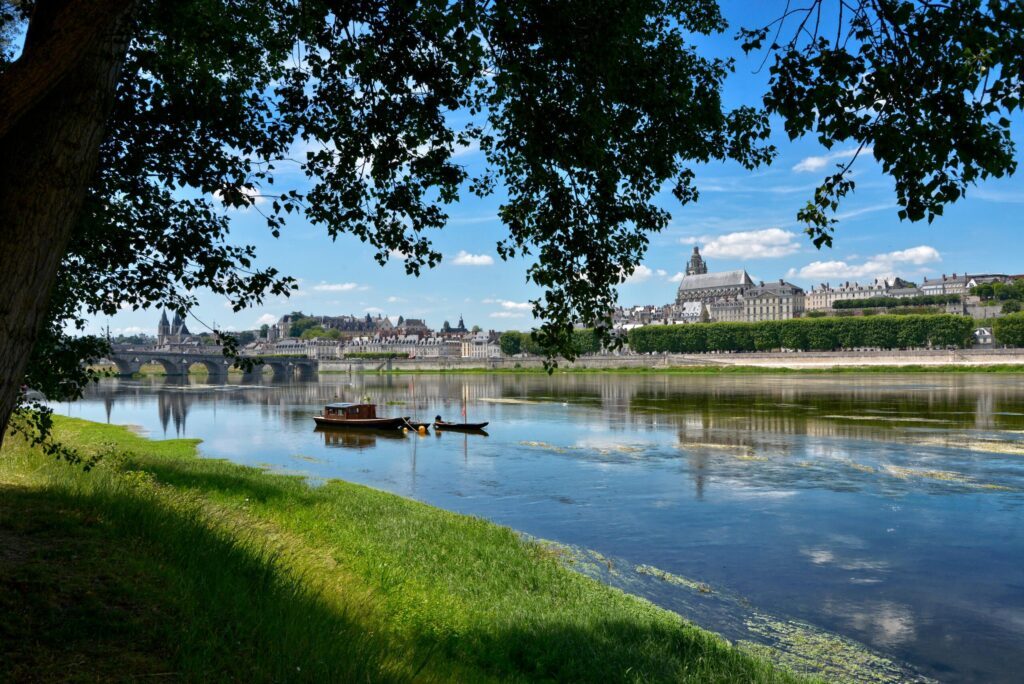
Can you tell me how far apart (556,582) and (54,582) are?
8336 mm

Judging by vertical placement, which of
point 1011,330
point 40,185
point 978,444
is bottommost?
point 978,444

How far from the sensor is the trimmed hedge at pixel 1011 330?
5162 inches

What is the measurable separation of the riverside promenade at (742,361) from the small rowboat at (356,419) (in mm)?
61074

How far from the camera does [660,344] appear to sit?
17412 cm

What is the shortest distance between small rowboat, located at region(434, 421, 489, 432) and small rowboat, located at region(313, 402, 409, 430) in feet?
6.72

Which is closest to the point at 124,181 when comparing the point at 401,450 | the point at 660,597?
the point at 660,597

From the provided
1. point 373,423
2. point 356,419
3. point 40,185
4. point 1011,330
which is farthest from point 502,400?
point 1011,330

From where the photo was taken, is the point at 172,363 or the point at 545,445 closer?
the point at 545,445

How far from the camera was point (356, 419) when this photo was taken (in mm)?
44344

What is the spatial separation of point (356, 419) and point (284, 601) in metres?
37.3

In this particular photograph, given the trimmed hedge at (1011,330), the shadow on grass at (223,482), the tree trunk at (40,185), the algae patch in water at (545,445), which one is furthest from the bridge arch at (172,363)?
the trimmed hedge at (1011,330)

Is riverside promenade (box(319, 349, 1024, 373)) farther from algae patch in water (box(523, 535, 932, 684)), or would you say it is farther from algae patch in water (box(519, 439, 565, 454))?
algae patch in water (box(523, 535, 932, 684))

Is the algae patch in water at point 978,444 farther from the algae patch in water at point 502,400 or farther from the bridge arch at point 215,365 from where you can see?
the bridge arch at point 215,365

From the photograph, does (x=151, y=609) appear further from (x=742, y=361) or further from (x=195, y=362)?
(x=742, y=361)
